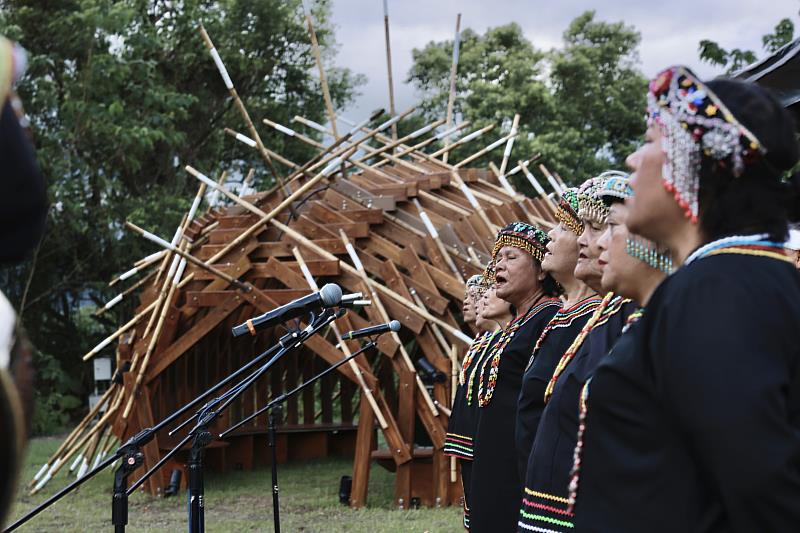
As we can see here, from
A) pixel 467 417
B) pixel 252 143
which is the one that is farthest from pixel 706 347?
pixel 252 143

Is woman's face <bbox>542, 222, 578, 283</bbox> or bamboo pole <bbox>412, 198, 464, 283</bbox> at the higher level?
bamboo pole <bbox>412, 198, 464, 283</bbox>

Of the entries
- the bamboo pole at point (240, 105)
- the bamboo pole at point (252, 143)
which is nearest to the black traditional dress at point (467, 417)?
the bamboo pole at point (240, 105)

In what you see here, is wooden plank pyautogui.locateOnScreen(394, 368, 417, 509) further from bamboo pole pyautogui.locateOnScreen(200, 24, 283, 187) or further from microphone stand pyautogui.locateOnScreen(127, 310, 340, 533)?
microphone stand pyautogui.locateOnScreen(127, 310, 340, 533)

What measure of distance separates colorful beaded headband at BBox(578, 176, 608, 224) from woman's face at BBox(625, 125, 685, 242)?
4.54 ft

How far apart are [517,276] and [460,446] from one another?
1577mm

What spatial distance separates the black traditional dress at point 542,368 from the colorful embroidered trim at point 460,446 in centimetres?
217

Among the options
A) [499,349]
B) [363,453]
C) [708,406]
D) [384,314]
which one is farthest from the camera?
[363,453]

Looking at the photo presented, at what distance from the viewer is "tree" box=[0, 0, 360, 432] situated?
17.6 metres

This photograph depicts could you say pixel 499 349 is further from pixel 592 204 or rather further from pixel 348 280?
pixel 348 280

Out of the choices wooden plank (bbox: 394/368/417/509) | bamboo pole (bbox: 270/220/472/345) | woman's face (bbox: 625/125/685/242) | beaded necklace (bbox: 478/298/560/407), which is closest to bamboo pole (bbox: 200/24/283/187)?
bamboo pole (bbox: 270/220/472/345)

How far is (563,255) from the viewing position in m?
4.47

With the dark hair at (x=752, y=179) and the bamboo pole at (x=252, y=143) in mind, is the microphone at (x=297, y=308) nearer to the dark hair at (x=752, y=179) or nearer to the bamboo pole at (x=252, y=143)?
the dark hair at (x=752, y=179)

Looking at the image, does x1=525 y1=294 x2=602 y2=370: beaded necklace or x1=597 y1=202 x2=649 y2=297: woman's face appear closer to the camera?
x1=597 y1=202 x2=649 y2=297: woman's face

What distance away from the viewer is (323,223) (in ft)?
35.3
